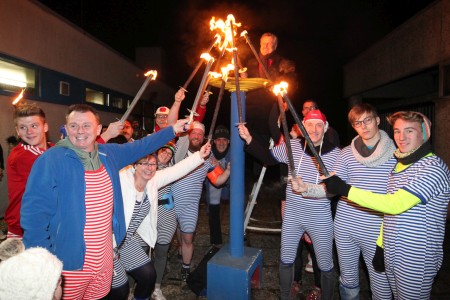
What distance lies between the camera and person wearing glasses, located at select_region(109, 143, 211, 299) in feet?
10.8

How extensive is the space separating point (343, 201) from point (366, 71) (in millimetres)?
11616

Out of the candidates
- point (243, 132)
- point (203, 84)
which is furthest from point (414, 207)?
point (203, 84)

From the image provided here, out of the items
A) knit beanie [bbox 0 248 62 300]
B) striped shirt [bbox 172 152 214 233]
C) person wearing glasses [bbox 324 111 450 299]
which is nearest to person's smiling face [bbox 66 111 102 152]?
knit beanie [bbox 0 248 62 300]

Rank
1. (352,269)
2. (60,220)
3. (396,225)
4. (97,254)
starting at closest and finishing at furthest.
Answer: (60,220) < (97,254) < (396,225) < (352,269)

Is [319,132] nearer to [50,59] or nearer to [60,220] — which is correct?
[60,220]

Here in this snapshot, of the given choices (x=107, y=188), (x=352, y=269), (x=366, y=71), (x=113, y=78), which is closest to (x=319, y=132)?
(x=352, y=269)

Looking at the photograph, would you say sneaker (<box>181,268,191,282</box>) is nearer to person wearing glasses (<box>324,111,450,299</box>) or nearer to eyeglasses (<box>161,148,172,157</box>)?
eyeglasses (<box>161,148,172,157</box>)

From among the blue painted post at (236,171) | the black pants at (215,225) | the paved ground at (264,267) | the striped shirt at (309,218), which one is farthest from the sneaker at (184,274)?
the striped shirt at (309,218)

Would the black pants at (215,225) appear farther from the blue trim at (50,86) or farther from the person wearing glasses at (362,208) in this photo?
the blue trim at (50,86)

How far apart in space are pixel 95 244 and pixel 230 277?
1.70 meters

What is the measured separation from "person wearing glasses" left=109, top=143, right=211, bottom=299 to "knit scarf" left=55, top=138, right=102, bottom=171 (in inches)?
36.2

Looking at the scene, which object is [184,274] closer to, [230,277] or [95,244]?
[230,277]

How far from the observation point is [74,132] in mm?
2455

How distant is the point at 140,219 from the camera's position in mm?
3551
